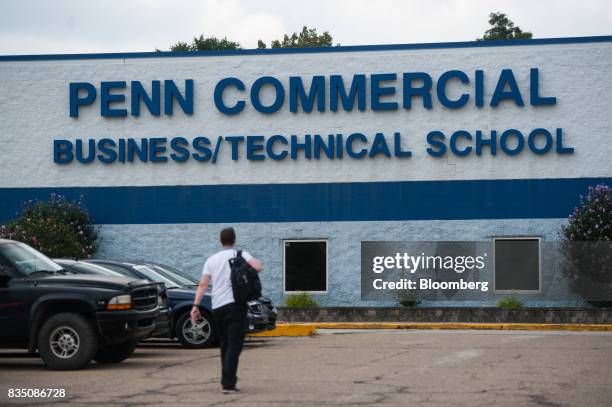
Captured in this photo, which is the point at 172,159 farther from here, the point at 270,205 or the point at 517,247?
the point at 517,247

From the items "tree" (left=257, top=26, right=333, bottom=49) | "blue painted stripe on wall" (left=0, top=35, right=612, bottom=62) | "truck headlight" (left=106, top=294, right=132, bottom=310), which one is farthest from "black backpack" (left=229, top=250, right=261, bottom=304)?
"tree" (left=257, top=26, right=333, bottom=49)

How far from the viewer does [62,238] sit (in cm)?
3070

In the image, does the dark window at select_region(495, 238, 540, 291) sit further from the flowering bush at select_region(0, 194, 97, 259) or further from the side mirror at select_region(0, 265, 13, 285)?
the side mirror at select_region(0, 265, 13, 285)

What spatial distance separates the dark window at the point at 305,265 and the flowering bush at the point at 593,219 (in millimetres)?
6806

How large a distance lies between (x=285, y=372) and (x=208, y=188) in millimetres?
18162

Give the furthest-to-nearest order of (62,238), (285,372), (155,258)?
(155,258), (62,238), (285,372)

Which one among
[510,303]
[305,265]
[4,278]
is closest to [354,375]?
[4,278]

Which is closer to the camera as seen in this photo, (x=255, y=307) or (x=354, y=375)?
(x=354, y=375)

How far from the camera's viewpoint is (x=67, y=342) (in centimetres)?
1562

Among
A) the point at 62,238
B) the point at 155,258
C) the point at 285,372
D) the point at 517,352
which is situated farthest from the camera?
the point at 155,258

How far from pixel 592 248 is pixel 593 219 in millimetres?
782

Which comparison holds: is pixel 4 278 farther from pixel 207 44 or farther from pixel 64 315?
pixel 207 44

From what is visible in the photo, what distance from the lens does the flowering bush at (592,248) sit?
29.5m

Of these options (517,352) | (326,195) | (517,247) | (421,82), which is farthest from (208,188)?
(517,352)
